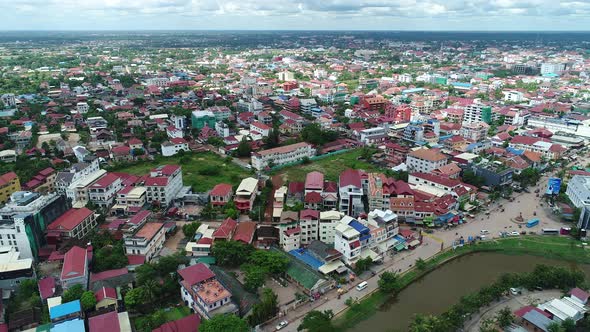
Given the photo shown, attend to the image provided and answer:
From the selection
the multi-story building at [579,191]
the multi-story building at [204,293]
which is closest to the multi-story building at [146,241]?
the multi-story building at [204,293]

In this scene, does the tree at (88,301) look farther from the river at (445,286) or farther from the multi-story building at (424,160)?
the multi-story building at (424,160)

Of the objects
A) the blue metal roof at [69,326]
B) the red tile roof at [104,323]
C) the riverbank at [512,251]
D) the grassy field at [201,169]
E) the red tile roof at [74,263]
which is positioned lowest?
the riverbank at [512,251]

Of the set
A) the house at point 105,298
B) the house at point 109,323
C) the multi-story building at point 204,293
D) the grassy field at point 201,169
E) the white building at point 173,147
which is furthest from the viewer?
the white building at point 173,147

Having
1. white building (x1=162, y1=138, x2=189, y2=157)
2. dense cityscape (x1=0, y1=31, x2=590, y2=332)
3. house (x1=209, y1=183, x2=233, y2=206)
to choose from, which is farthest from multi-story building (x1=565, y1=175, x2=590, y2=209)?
white building (x1=162, y1=138, x2=189, y2=157)

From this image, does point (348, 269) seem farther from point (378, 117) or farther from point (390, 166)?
point (378, 117)

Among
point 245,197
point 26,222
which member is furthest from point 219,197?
point 26,222

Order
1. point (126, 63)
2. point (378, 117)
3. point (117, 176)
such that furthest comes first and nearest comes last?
point (126, 63)
point (378, 117)
point (117, 176)

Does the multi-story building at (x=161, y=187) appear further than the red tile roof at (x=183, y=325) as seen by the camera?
Yes

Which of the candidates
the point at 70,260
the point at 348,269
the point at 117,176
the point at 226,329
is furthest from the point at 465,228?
the point at 117,176
